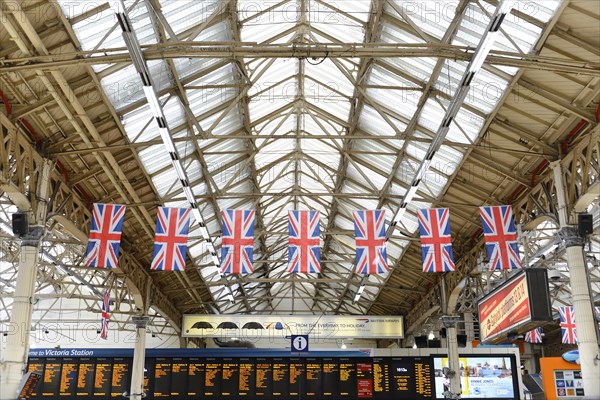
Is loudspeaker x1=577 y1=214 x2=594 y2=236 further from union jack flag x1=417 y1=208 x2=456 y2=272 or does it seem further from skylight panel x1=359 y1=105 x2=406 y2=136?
skylight panel x1=359 y1=105 x2=406 y2=136

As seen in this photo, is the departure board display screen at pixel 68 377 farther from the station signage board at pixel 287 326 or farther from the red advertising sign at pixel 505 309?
the red advertising sign at pixel 505 309

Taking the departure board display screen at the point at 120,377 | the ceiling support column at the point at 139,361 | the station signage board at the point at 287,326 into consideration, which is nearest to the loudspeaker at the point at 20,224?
the ceiling support column at the point at 139,361

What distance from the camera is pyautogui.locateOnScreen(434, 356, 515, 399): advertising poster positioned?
86.0 feet

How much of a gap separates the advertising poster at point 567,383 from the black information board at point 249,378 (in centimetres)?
559

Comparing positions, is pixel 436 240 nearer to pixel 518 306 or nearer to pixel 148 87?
pixel 518 306

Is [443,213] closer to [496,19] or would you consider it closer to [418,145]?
[418,145]

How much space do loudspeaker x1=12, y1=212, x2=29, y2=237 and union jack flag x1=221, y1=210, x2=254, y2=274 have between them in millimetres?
5026

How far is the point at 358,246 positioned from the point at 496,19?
8027mm

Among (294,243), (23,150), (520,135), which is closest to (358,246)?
(294,243)

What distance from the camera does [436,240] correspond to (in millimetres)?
16203

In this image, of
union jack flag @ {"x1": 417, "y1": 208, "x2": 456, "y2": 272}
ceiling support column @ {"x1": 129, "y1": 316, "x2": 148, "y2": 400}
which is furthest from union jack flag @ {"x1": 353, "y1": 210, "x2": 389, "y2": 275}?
ceiling support column @ {"x1": 129, "y1": 316, "x2": 148, "y2": 400}

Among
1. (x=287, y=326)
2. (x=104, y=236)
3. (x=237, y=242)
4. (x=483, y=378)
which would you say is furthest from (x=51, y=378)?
(x=483, y=378)

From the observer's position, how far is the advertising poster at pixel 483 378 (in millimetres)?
26219

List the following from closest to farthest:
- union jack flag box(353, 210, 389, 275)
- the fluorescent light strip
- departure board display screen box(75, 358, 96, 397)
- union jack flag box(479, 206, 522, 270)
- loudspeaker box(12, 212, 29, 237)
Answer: the fluorescent light strip
loudspeaker box(12, 212, 29, 237)
union jack flag box(479, 206, 522, 270)
union jack flag box(353, 210, 389, 275)
departure board display screen box(75, 358, 96, 397)
